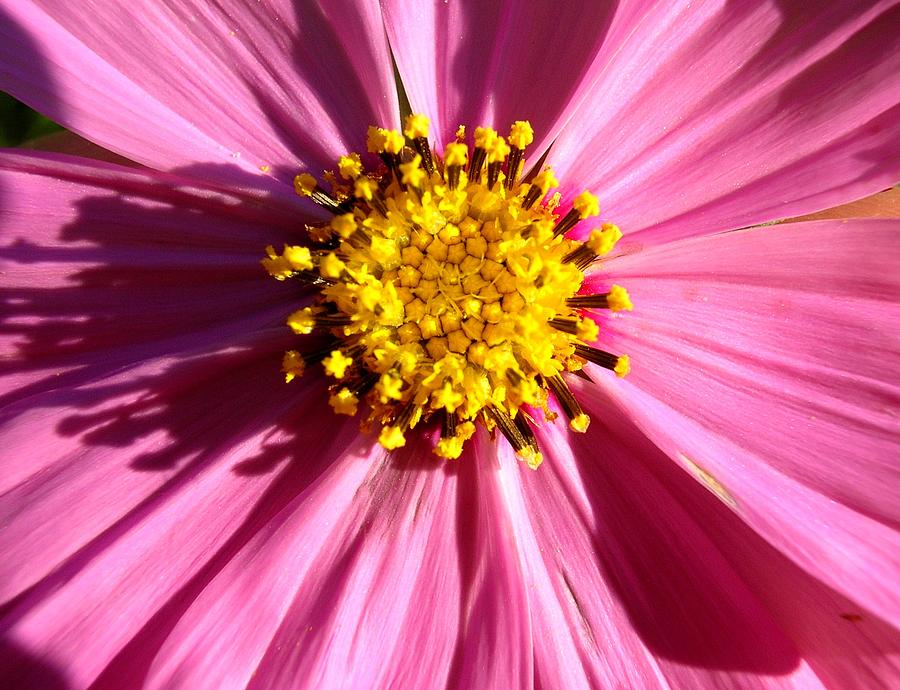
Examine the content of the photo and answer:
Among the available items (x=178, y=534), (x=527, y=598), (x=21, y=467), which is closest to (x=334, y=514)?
(x=178, y=534)

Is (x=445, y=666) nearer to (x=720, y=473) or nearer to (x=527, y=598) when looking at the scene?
(x=527, y=598)

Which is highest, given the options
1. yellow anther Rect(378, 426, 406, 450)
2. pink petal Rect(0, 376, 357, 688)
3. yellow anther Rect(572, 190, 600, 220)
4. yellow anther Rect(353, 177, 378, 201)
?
yellow anther Rect(353, 177, 378, 201)

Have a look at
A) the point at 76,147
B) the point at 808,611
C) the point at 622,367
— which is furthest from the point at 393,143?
the point at 808,611

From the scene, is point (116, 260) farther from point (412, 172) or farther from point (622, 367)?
point (622, 367)

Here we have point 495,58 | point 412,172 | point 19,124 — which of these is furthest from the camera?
point 19,124

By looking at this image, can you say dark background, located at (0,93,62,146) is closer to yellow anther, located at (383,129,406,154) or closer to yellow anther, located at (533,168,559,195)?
yellow anther, located at (383,129,406,154)

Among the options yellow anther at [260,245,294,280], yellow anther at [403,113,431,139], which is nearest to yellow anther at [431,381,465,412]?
yellow anther at [260,245,294,280]

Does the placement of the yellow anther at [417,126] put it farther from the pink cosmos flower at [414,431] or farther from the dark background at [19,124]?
the dark background at [19,124]
